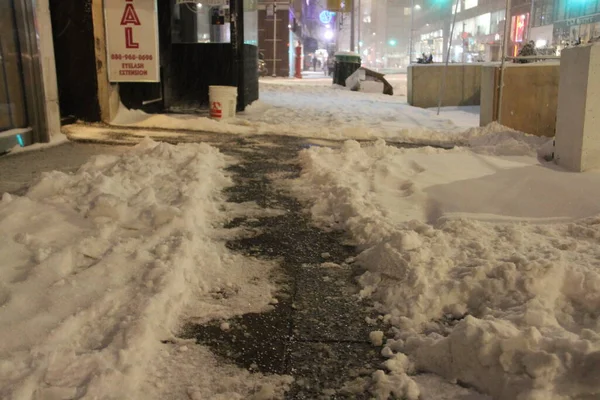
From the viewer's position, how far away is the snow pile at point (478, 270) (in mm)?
2270

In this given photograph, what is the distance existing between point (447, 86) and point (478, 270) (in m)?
13.0

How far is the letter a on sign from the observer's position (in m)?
8.73

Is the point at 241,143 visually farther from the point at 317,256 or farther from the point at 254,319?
the point at 254,319

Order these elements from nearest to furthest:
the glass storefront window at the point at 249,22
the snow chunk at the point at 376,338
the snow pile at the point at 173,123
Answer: the snow chunk at the point at 376,338
the snow pile at the point at 173,123
the glass storefront window at the point at 249,22

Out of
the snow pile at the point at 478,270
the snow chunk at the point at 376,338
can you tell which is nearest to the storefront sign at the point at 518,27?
the snow pile at the point at 478,270

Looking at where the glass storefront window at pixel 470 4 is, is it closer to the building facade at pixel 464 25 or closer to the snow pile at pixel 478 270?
the building facade at pixel 464 25

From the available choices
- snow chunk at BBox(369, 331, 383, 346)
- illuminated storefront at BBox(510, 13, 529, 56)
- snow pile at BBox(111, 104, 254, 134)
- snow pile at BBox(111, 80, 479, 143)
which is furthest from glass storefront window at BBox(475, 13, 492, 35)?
snow chunk at BBox(369, 331, 383, 346)

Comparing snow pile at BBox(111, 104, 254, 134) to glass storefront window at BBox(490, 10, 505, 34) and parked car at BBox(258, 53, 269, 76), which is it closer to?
parked car at BBox(258, 53, 269, 76)

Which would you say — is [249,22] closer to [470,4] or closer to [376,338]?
[376,338]

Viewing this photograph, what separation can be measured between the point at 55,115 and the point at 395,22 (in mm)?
118421

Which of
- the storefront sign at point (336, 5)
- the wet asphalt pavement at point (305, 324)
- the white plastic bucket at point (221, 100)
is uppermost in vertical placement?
the storefront sign at point (336, 5)

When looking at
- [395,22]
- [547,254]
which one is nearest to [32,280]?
[547,254]

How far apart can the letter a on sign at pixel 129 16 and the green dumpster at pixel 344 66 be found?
47.0 feet

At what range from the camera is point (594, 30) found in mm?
33938
